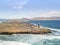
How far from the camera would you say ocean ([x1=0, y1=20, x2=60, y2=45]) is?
13.2 feet

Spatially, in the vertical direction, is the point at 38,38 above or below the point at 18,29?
below

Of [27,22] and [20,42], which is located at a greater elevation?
[27,22]

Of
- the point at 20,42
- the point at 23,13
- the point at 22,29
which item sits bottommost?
the point at 20,42

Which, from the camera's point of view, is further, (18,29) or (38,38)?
(18,29)

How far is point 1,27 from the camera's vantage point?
4191 millimetres

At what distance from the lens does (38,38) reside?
409 centimetres

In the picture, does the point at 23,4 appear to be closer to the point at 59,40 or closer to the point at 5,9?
the point at 5,9

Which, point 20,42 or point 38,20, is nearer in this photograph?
point 20,42

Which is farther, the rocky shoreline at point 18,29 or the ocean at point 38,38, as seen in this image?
the rocky shoreline at point 18,29

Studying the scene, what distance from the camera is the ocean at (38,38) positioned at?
4.02 m

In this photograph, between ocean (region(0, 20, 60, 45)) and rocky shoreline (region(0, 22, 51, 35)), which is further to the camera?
rocky shoreline (region(0, 22, 51, 35))

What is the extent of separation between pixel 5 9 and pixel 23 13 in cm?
49

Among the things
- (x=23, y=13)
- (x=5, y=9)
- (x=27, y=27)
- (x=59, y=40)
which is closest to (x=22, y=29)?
(x=27, y=27)

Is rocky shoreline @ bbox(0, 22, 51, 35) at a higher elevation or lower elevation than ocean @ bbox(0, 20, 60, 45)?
higher
